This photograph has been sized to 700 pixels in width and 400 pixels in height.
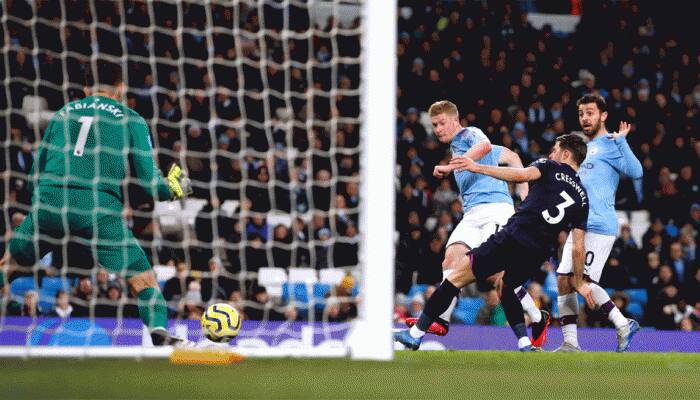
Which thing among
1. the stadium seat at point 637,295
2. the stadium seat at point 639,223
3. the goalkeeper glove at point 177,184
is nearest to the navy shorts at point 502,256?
the goalkeeper glove at point 177,184

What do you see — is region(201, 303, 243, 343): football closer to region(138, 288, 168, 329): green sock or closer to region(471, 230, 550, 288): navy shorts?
region(138, 288, 168, 329): green sock

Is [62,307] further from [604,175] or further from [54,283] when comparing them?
[604,175]

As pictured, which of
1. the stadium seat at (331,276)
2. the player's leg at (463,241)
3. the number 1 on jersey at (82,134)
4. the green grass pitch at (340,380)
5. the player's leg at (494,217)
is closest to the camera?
the green grass pitch at (340,380)

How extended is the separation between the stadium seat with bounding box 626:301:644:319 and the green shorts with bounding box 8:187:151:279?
7.02 m

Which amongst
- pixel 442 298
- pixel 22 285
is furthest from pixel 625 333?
pixel 22 285

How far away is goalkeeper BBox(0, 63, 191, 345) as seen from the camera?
635 cm

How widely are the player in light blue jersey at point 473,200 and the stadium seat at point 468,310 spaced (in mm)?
3390

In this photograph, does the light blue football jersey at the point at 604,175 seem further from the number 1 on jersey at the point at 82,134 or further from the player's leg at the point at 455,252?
the number 1 on jersey at the point at 82,134

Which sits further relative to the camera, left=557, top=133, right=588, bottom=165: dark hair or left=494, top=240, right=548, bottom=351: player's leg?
left=557, top=133, right=588, bottom=165: dark hair

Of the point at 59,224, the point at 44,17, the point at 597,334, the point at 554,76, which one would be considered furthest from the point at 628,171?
the point at 554,76

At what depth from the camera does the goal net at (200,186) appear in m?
9.43

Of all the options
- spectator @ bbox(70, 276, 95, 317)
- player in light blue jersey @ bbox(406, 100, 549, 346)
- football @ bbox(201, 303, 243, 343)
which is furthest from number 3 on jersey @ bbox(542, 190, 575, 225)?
spectator @ bbox(70, 276, 95, 317)

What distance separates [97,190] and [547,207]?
8.97 ft

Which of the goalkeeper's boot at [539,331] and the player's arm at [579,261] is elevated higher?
the player's arm at [579,261]
